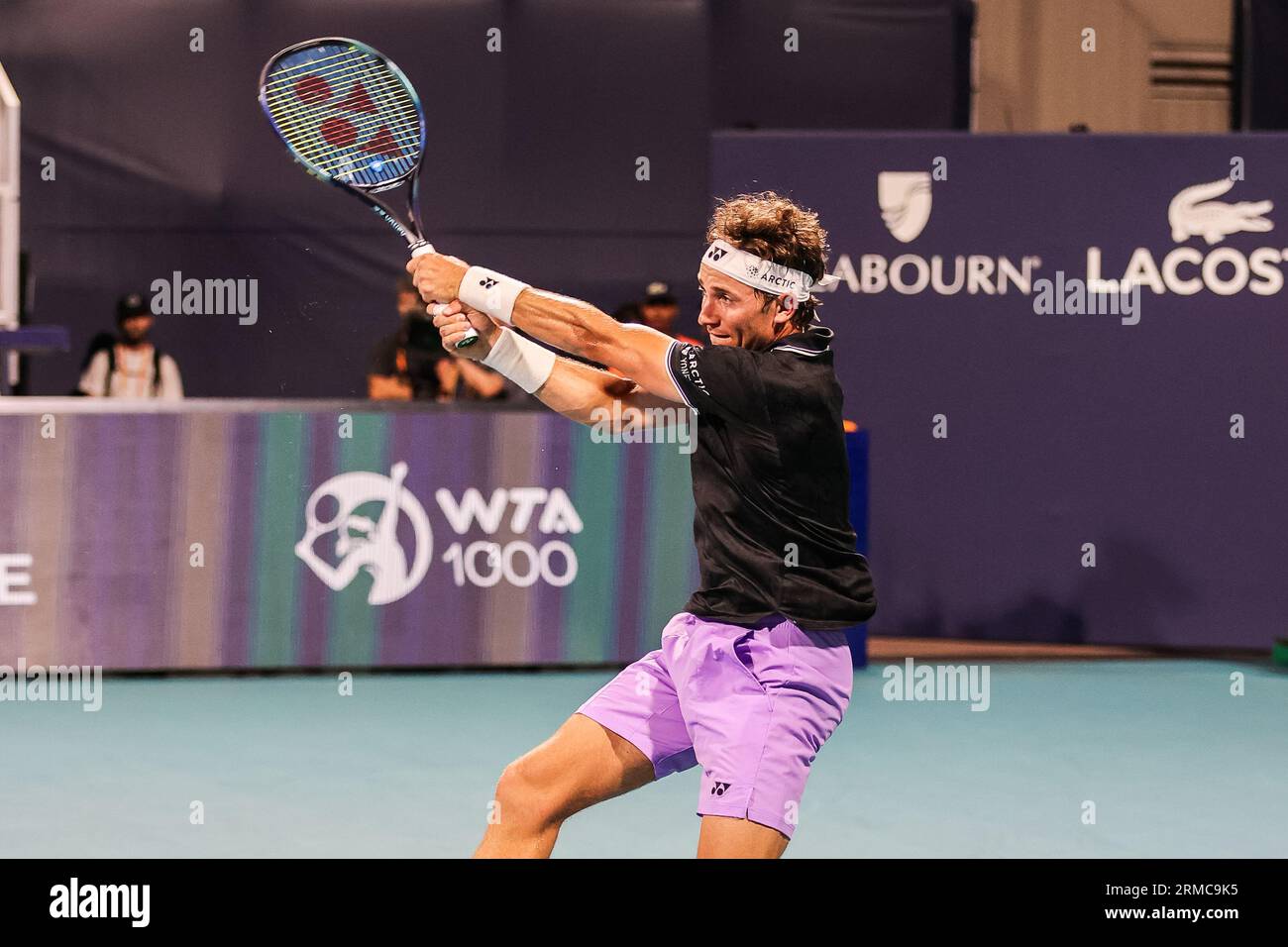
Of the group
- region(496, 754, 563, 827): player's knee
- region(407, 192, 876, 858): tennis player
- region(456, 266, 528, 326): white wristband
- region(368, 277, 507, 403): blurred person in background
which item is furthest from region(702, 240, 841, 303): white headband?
region(368, 277, 507, 403): blurred person in background

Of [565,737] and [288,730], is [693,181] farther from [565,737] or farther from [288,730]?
[565,737]

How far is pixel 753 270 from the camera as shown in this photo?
4113mm

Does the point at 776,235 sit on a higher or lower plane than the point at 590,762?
higher

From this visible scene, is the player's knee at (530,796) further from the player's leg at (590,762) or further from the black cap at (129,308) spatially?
the black cap at (129,308)

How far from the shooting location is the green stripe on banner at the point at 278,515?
8875mm

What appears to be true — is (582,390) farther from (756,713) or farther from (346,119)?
(346,119)

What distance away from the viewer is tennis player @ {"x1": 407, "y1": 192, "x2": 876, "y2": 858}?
4004 millimetres

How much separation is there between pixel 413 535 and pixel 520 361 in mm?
4683

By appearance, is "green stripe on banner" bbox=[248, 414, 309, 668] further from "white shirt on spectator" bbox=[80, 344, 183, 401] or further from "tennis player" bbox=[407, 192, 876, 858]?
"tennis player" bbox=[407, 192, 876, 858]

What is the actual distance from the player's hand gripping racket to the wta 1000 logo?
395 cm

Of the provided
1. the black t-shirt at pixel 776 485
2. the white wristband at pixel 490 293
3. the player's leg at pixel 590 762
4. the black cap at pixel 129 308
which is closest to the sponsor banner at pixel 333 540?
the black cap at pixel 129 308

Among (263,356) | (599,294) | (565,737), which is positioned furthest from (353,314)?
(565,737)

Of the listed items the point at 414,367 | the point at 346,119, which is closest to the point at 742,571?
the point at 346,119

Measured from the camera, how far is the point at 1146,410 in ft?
33.4
